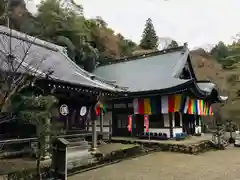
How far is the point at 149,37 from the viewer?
158 feet

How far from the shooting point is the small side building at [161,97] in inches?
596

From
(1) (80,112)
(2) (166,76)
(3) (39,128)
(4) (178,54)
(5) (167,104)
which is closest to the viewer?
(3) (39,128)

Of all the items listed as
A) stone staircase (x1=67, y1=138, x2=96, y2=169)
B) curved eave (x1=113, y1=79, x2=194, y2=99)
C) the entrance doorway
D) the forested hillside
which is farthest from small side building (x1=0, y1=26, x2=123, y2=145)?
the forested hillside

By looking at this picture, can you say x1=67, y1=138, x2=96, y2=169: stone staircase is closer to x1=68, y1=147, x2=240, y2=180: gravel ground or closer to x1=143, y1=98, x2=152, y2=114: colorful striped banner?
x1=68, y1=147, x2=240, y2=180: gravel ground

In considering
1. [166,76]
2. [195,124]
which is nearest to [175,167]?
[166,76]

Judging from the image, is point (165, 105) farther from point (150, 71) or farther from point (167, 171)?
point (167, 171)

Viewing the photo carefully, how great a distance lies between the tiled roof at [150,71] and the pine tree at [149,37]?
2614cm

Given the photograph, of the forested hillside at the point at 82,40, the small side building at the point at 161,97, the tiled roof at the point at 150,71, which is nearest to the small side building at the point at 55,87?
the small side building at the point at 161,97

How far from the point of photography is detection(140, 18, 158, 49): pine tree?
47375mm

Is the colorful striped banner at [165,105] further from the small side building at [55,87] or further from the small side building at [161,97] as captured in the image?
the small side building at [55,87]

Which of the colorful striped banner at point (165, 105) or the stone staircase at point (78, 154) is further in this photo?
the colorful striped banner at point (165, 105)

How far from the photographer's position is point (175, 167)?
8.92 meters

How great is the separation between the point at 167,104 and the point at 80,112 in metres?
6.49

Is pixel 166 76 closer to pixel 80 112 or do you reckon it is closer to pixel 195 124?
pixel 195 124
